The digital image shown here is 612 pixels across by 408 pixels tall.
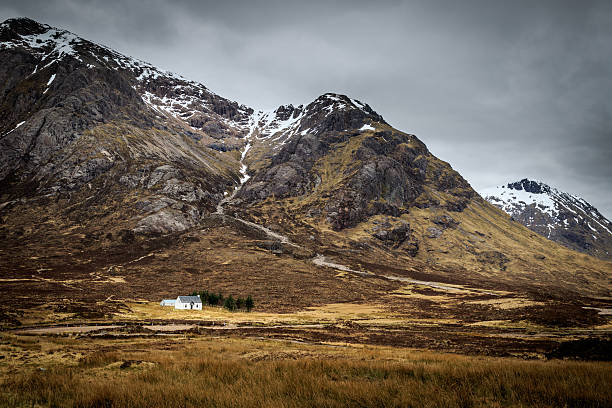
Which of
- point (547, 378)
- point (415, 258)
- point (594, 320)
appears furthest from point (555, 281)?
point (547, 378)

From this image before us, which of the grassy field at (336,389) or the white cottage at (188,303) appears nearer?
the grassy field at (336,389)

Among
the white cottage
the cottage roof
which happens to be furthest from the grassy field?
the cottage roof

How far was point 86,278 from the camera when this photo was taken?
101625 millimetres

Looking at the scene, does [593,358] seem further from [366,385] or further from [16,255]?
[16,255]

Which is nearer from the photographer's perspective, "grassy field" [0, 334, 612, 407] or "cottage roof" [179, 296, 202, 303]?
"grassy field" [0, 334, 612, 407]

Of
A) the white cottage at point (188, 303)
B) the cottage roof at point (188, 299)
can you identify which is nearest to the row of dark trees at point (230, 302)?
the white cottage at point (188, 303)

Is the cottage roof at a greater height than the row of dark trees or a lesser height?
greater

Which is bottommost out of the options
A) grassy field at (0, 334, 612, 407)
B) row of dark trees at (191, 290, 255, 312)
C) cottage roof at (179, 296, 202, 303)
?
row of dark trees at (191, 290, 255, 312)

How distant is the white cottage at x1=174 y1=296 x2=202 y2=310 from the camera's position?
73188mm

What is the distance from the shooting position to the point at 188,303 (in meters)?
74.4

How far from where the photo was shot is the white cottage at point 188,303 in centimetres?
7319

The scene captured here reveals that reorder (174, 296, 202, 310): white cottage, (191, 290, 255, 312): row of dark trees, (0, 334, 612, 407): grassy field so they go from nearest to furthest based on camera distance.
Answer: (0, 334, 612, 407): grassy field < (174, 296, 202, 310): white cottage < (191, 290, 255, 312): row of dark trees

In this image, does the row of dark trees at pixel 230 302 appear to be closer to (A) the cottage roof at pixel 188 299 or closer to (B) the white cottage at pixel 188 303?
(B) the white cottage at pixel 188 303

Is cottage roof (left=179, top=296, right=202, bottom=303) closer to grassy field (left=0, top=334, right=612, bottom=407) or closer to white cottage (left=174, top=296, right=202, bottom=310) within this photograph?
white cottage (left=174, top=296, right=202, bottom=310)
